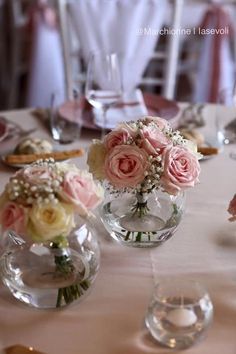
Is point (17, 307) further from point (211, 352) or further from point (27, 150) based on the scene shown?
point (27, 150)

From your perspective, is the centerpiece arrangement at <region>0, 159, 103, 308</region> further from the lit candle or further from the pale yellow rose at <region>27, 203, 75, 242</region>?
the lit candle

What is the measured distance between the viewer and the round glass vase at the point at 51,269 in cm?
88

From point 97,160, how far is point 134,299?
237mm

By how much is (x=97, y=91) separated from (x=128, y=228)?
0.60m

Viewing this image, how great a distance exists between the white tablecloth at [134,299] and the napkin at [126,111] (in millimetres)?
437

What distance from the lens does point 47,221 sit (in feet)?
2.54

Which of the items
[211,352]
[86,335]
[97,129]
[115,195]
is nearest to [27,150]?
[97,129]

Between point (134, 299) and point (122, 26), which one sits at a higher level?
point (122, 26)

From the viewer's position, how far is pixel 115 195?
1.04 meters

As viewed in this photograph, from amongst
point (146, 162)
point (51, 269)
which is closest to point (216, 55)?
point (146, 162)

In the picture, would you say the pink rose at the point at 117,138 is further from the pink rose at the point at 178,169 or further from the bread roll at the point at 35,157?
the bread roll at the point at 35,157

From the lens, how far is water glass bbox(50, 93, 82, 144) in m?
1.44

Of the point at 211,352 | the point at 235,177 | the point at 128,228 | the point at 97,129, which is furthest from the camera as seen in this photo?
the point at 97,129

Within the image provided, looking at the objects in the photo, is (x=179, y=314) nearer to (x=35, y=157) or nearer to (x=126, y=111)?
(x=35, y=157)
